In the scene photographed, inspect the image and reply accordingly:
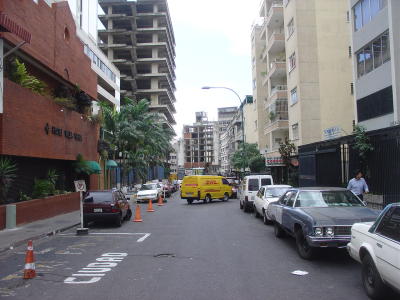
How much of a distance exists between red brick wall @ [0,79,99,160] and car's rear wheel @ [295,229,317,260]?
11420 millimetres

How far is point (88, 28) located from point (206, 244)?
208 feet

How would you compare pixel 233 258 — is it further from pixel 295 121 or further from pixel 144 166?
pixel 144 166

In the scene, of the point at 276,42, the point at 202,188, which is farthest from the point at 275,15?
the point at 202,188

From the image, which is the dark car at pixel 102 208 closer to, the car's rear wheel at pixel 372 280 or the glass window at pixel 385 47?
the car's rear wheel at pixel 372 280

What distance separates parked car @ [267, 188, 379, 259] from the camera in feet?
27.4

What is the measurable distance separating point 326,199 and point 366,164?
29.7 ft

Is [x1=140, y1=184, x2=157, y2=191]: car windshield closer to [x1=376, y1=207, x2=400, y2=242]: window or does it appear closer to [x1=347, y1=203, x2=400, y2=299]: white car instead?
[x1=347, y1=203, x2=400, y2=299]: white car

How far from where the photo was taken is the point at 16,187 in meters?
18.2

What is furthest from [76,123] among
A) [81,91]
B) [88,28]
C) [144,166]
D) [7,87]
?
[88,28]

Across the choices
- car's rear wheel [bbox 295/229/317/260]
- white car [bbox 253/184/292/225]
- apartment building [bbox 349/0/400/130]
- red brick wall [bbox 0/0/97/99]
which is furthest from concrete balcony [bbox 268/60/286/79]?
car's rear wheel [bbox 295/229/317/260]

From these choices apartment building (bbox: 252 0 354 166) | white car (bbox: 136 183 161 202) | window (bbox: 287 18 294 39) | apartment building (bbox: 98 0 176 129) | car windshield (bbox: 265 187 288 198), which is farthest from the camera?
apartment building (bbox: 98 0 176 129)

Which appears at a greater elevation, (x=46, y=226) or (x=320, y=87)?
(x=320, y=87)

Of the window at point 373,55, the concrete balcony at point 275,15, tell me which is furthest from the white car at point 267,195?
the concrete balcony at point 275,15

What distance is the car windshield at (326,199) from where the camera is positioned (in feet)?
33.5
